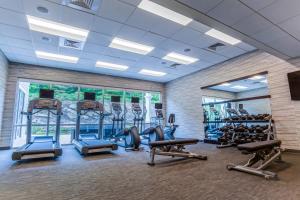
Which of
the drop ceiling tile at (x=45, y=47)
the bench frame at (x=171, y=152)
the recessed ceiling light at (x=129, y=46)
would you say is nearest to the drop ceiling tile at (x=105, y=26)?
Result: the recessed ceiling light at (x=129, y=46)

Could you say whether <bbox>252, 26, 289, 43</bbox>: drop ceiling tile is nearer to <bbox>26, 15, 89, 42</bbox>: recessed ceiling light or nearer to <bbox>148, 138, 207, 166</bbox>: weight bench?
<bbox>148, 138, 207, 166</bbox>: weight bench

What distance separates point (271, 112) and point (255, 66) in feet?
5.33

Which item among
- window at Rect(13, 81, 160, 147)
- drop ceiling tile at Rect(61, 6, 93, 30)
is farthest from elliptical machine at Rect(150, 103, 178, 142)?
drop ceiling tile at Rect(61, 6, 93, 30)

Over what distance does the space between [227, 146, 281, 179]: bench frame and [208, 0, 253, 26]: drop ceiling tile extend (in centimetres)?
250

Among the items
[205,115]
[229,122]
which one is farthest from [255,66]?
[205,115]

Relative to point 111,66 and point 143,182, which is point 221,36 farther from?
point 111,66

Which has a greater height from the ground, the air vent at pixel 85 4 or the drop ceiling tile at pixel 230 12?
the air vent at pixel 85 4

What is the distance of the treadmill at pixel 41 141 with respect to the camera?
156 inches

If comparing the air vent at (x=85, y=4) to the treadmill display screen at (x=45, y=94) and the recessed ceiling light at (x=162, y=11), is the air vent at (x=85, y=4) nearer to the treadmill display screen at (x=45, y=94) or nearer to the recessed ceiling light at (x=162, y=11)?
the recessed ceiling light at (x=162, y=11)

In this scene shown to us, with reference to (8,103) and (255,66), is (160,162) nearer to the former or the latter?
Answer: (255,66)

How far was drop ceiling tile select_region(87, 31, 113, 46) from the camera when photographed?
14.8ft

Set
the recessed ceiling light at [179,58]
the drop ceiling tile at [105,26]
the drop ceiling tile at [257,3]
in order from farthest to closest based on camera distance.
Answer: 1. the recessed ceiling light at [179,58]
2. the drop ceiling tile at [105,26]
3. the drop ceiling tile at [257,3]

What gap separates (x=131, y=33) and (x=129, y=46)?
90 cm

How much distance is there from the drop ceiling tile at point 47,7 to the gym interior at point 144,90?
2 centimetres
